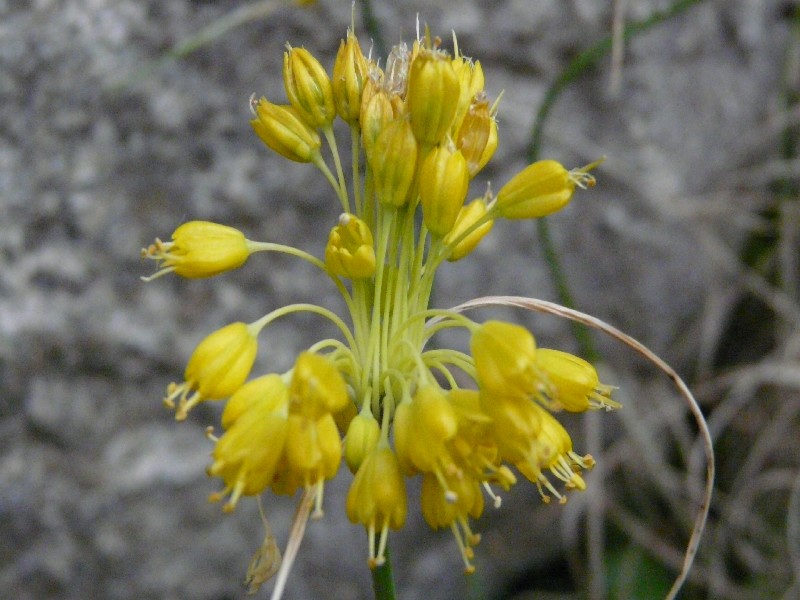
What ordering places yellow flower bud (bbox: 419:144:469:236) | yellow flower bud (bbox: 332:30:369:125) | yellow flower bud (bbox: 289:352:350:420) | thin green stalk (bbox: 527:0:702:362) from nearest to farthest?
yellow flower bud (bbox: 289:352:350:420)
yellow flower bud (bbox: 419:144:469:236)
yellow flower bud (bbox: 332:30:369:125)
thin green stalk (bbox: 527:0:702:362)

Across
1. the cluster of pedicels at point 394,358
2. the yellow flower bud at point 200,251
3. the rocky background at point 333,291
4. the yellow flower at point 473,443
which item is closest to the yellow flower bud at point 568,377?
the cluster of pedicels at point 394,358

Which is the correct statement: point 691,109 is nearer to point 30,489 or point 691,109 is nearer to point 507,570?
point 507,570

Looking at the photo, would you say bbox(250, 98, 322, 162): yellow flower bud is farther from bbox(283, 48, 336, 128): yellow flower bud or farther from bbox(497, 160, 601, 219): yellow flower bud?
bbox(497, 160, 601, 219): yellow flower bud

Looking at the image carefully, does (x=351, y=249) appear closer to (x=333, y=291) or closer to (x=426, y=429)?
(x=426, y=429)

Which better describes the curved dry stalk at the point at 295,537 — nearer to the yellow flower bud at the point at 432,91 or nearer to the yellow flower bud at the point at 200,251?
the yellow flower bud at the point at 200,251

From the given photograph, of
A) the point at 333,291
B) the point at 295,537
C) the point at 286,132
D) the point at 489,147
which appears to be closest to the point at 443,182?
the point at 489,147

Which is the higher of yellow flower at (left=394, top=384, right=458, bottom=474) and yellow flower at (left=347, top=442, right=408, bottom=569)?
yellow flower at (left=394, top=384, right=458, bottom=474)

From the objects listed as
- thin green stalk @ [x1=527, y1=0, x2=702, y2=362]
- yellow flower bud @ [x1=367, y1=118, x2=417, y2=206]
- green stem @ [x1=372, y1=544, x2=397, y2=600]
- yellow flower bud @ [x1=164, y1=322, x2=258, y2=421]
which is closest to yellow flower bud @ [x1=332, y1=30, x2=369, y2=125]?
yellow flower bud @ [x1=367, y1=118, x2=417, y2=206]
